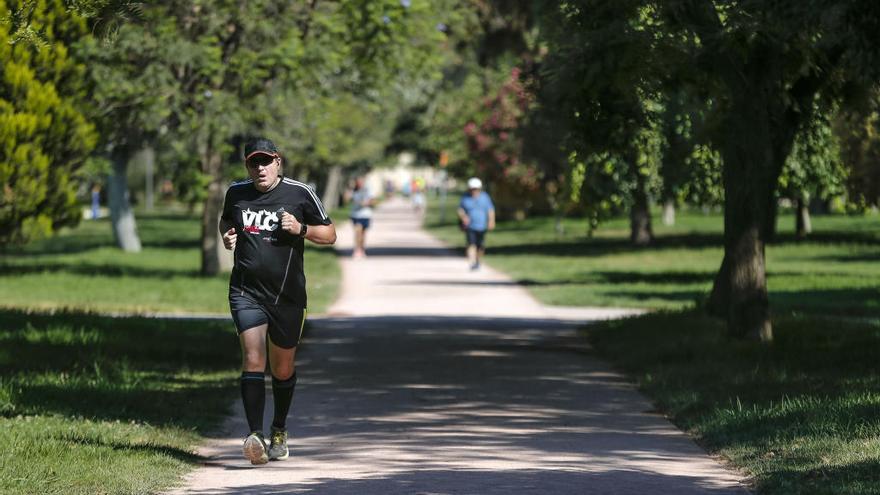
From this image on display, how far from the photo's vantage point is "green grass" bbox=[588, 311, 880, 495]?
890cm

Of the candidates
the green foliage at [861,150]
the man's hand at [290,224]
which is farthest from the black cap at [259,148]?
the green foliage at [861,150]

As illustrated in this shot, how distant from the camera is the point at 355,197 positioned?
3659 centimetres

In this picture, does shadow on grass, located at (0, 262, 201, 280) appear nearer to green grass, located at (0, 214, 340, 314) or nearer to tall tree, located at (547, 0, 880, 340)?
green grass, located at (0, 214, 340, 314)

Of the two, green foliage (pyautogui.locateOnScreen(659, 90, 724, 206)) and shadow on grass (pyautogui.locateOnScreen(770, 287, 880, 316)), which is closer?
green foliage (pyautogui.locateOnScreen(659, 90, 724, 206))

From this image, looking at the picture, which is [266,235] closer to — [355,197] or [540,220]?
[355,197]

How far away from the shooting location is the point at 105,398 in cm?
1196

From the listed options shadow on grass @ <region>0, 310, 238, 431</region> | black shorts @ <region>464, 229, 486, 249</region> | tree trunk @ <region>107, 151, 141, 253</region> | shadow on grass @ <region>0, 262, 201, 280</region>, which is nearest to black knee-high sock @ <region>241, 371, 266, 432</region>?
shadow on grass @ <region>0, 310, 238, 431</region>

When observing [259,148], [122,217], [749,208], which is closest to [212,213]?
[122,217]

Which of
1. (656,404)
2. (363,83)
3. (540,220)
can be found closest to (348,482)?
(656,404)

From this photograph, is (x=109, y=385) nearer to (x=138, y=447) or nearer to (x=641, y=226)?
(x=138, y=447)

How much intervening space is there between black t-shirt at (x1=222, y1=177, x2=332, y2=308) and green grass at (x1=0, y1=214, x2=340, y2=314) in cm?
1124

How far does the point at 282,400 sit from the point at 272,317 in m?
0.54

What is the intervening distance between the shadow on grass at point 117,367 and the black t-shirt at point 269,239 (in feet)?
6.68

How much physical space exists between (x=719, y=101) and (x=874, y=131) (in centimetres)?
736
